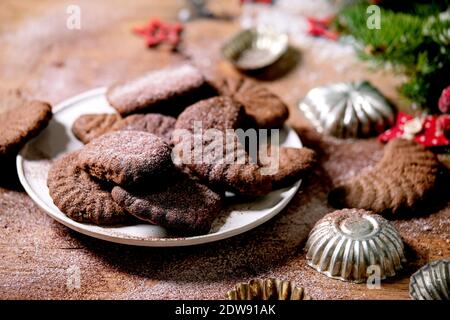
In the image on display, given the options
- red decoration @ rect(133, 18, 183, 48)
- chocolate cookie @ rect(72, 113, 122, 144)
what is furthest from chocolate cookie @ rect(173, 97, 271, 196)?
red decoration @ rect(133, 18, 183, 48)

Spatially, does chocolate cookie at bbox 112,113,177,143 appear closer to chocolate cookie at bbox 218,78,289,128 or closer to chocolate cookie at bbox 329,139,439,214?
chocolate cookie at bbox 218,78,289,128

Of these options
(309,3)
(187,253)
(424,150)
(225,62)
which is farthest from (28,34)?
(424,150)

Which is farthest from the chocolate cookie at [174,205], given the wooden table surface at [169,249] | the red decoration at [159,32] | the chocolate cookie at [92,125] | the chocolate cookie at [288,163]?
the red decoration at [159,32]

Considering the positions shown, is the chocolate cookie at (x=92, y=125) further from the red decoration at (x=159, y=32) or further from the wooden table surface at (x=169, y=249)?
the red decoration at (x=159, y=32)

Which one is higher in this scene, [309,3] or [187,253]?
[309,3]

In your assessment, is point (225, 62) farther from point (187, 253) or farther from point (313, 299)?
Result: point (313, 299)

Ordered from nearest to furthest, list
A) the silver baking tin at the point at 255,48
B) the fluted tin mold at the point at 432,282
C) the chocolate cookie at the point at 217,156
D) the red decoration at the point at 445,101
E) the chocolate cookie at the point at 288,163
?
1. the fluted tin mold at the point at 432,282
2. the chocolate cookie at the point at 217,156
3. the chocolate cookie at the point at 288,163
4. the red decoration at the point at 445,101
5. the silver baking tin at the point at 255,48

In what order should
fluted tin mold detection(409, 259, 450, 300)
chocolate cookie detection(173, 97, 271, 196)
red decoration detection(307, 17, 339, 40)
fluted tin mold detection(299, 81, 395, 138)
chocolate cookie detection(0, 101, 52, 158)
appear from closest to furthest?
fluted tin mold detection(409, 259, 450, 300)
chocolate cookie detection(173, 97, 271, 196)
chocolate cookie detection(0, 101, 52, 158)
fluted tin mold detection(299, 81, 395, 138)
red decoration detection(307, 17, 339, 40)
